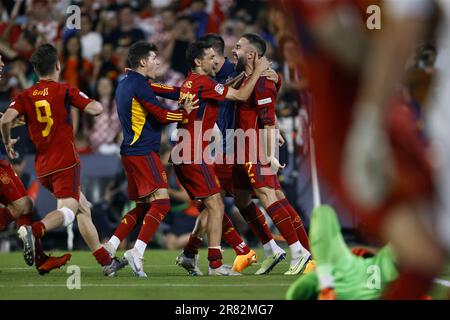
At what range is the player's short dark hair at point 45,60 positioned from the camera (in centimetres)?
→ 877

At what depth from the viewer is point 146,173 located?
883cm

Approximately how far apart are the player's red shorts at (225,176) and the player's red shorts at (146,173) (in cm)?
67

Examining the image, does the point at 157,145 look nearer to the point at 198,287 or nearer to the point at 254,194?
the point at 254,194

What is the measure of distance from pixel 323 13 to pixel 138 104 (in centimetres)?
556

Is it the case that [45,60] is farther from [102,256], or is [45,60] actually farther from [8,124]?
[102,256]

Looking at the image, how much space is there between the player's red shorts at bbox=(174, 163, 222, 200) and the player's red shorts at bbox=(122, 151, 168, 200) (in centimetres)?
22

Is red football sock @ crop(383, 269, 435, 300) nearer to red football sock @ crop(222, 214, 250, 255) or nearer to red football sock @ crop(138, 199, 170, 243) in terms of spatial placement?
red football sock @ crop(138, 199, 170, 243)

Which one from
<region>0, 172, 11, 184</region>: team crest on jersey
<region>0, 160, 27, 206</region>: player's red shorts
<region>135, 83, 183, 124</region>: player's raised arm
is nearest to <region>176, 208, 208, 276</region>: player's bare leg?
<region>135, 83, 183, 124</region>: player's raised arm

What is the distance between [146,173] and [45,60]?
1323 mm

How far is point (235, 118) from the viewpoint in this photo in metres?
9.40

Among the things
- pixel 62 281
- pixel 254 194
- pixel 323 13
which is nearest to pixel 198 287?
pixel 62 281

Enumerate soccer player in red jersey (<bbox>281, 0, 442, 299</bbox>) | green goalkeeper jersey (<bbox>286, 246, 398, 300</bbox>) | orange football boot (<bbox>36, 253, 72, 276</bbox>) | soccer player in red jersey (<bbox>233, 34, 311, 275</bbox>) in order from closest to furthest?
soccer player in red jersey (<bbox>281, 0, 442, 299</bbox>), green goalkeeper jersey (<bbox>286, 246, 398, 300</bbox>), orange football boot (<bbox>36, 253, 72, 276</bbox>), soccer player in red jersey (<bbox>233, 34, 311, 275</bbox>)

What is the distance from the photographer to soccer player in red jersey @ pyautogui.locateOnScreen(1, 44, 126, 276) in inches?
341

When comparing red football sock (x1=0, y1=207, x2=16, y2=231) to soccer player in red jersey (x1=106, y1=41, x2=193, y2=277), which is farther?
red football sock (x1=0, y1=207, x2=16, y2=231)
